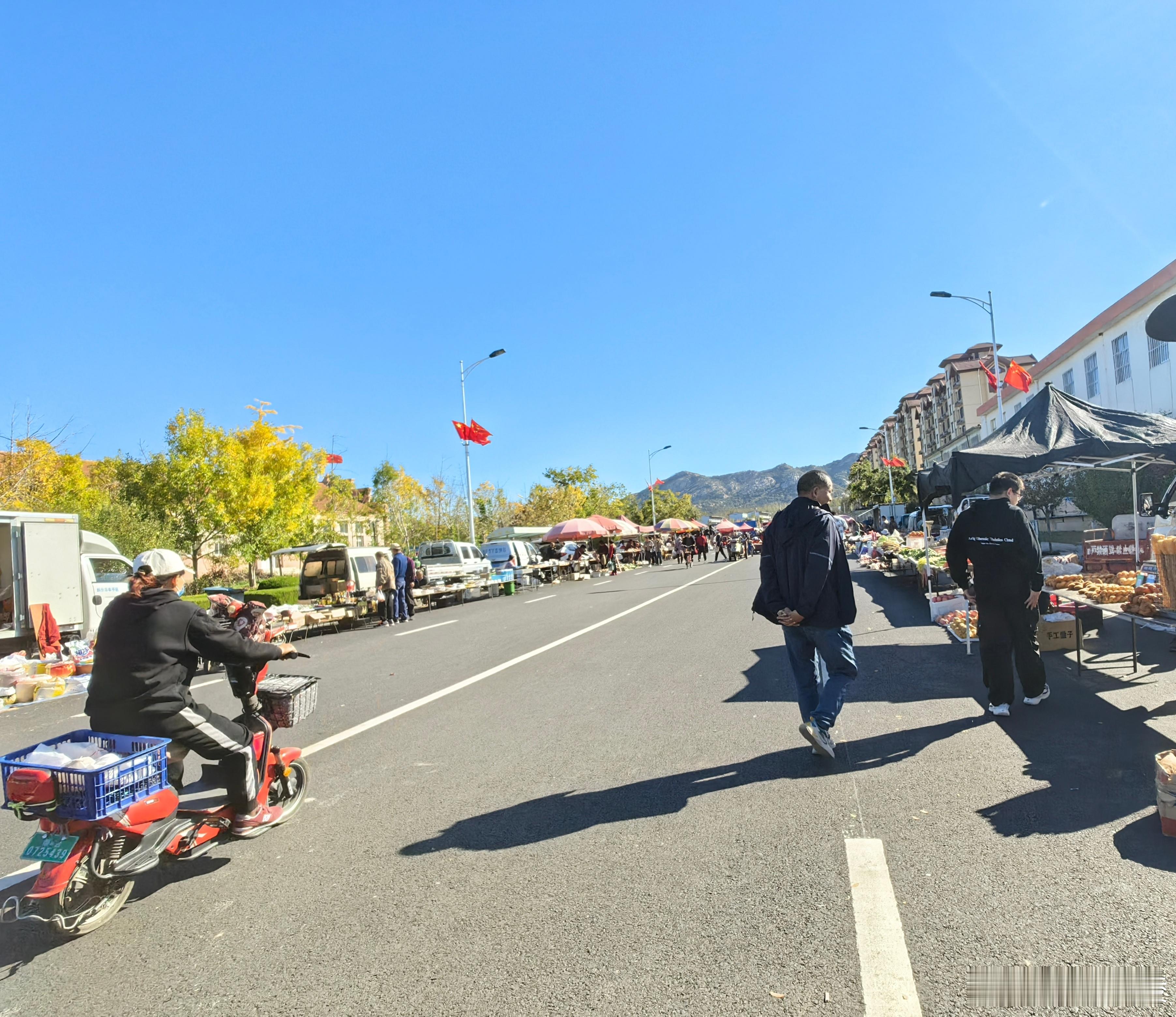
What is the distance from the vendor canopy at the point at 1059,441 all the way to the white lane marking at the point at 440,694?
6.29 m

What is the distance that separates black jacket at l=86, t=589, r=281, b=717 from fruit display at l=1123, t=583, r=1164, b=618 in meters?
7.82

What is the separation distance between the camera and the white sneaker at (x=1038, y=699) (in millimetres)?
6262

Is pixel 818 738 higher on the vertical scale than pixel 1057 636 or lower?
higher

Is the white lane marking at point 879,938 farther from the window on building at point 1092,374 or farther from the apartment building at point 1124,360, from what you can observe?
the window on building at point 1092,374

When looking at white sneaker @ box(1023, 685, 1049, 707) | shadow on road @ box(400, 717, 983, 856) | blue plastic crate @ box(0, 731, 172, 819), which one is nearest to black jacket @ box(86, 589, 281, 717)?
blue plastic crate @ box(0, 731, 172, 819)

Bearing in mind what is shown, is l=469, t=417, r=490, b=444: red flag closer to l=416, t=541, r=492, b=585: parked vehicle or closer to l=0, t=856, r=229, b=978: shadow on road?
l=416, t=541, r=492, b=585: parked vehicle

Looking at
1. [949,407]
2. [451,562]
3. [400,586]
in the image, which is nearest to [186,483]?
[451,562]

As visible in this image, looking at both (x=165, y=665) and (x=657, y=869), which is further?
(x=165, y=665)

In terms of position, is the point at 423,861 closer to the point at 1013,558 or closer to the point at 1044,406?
the point at 1013,558

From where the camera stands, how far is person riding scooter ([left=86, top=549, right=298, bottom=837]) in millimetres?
3871

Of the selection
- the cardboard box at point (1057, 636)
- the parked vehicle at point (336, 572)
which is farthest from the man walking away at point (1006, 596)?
the parked vehicle at point (336, 572)

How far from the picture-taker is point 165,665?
391 centimetres

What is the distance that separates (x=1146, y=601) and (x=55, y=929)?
8.79 m

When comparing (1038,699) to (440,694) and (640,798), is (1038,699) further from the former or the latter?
(440,694)
